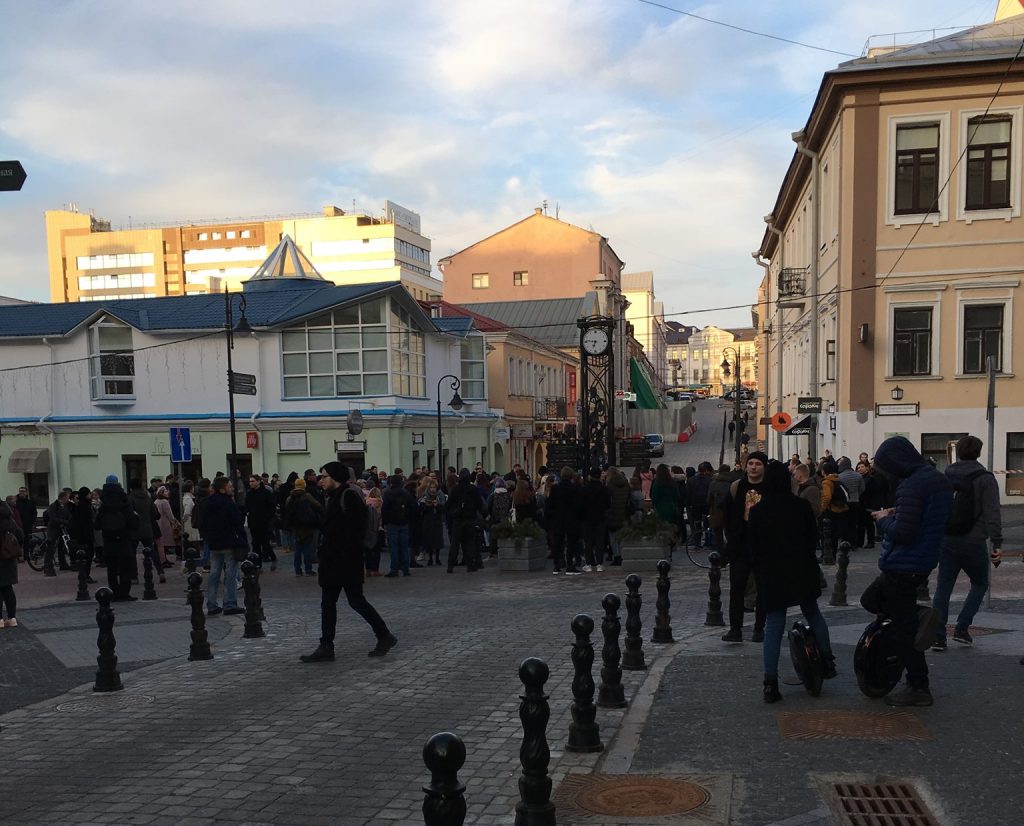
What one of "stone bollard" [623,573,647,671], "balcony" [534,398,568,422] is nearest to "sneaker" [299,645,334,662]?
"stone bollard" [623,573,647,671]

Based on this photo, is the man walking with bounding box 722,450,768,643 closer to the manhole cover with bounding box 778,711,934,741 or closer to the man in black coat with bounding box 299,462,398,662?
the manhole cover with bounding box 778,711,934,741

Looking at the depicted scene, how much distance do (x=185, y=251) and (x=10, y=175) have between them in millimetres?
105678

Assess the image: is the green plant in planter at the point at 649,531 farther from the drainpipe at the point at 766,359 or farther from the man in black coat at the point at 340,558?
the drainpipe at the point at 766,359

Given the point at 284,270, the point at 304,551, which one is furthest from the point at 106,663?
the point at 284,270

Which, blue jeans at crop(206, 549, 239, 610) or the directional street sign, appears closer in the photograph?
blue jeans at crop(206, 549, 239, 610)

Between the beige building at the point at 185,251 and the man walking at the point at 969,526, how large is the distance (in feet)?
309

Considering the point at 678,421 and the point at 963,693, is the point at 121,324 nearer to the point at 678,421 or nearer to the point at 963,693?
the point at 963,693

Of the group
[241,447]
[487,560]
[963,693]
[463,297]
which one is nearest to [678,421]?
[463,297]

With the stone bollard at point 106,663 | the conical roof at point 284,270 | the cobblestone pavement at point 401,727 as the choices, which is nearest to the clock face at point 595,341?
the cobblestone pavement at point 401,727

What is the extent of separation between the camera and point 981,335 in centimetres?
2378

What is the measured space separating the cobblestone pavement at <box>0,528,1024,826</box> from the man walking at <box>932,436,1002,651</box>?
0.64 meters

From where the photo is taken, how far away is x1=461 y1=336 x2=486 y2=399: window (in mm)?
37938

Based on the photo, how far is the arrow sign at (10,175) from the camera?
743cm

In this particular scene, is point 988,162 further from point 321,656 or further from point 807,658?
point 321,656
